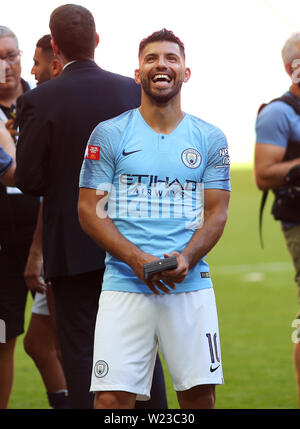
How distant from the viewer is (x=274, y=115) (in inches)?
188

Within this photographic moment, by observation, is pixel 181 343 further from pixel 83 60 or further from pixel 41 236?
pixel 83 60

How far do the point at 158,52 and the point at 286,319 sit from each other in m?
6.49

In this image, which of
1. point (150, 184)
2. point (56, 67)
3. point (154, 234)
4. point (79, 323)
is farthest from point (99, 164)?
point (56, 67)

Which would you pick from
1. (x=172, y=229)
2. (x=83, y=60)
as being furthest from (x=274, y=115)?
(x=172, y=229)

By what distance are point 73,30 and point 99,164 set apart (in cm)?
83

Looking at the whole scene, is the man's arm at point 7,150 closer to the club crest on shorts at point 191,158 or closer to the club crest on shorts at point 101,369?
the club crest on shorts at point 191,158

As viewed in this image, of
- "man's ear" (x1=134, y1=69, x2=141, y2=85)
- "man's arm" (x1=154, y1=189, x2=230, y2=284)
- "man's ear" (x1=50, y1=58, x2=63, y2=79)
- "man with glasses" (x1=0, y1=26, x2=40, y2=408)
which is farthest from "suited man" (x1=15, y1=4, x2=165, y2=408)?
"man with glasses" (x1=0, y1=26, x2=40, y2=408)

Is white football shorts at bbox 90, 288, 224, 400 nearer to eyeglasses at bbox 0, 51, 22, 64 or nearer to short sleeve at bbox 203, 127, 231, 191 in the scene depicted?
short sleeve at bbox 203, 127, 231, 191

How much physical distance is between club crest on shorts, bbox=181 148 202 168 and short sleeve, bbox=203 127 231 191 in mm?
61

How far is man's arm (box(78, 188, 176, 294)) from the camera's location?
134 inches

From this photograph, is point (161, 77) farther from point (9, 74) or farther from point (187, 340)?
point (9, 74)

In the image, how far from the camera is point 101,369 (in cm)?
349

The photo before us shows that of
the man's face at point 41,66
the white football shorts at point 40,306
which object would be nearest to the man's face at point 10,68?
the man's face at point 41,66

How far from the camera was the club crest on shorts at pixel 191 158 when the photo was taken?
358cm
